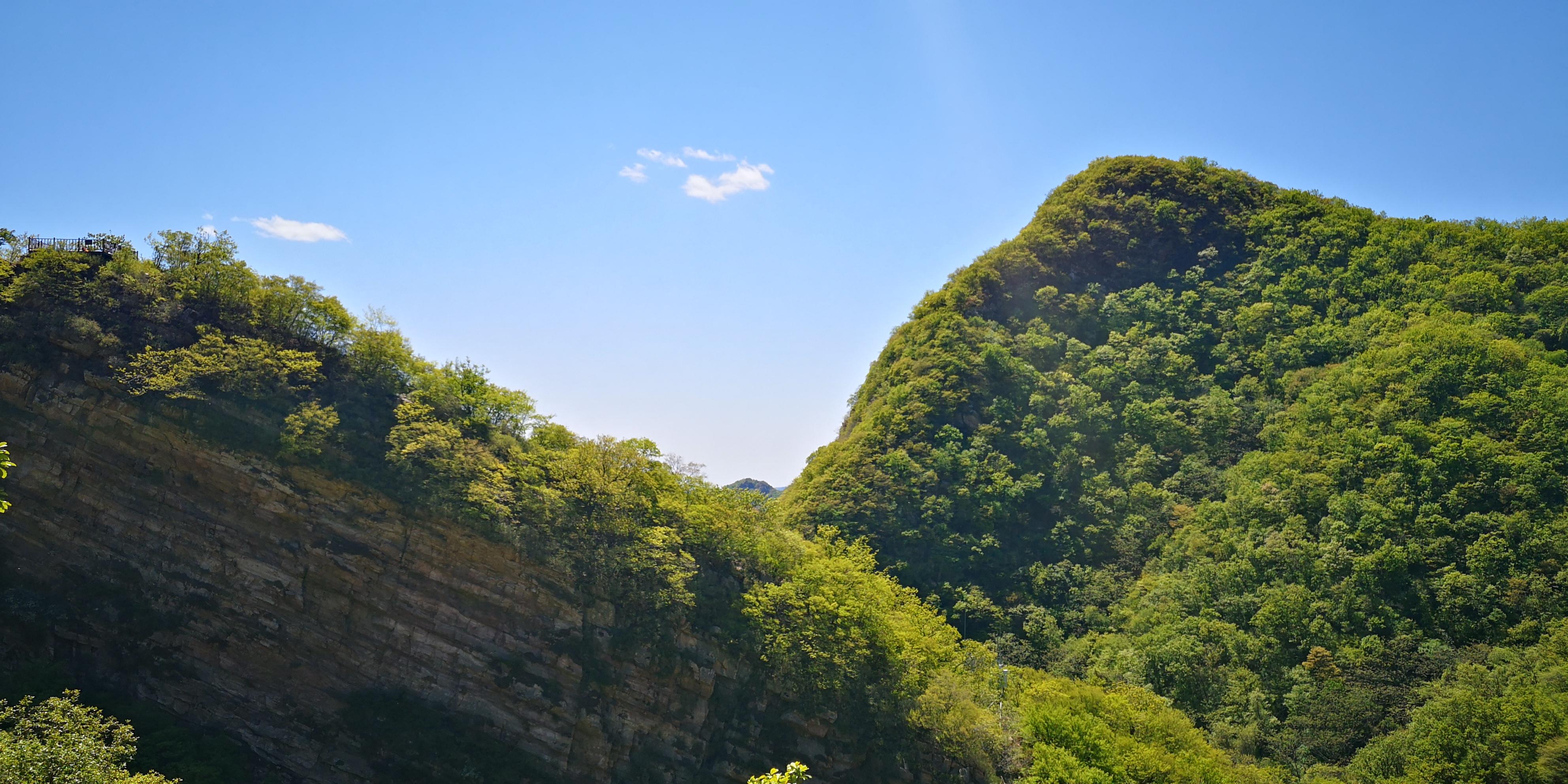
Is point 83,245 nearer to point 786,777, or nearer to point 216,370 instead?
point 216,370

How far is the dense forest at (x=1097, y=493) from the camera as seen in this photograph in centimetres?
3828

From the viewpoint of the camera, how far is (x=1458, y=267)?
66250mm

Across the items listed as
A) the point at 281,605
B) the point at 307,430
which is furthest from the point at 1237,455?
the point at 281,605

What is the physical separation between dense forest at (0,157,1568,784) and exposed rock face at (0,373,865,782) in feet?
4.47

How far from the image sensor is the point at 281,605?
118ft

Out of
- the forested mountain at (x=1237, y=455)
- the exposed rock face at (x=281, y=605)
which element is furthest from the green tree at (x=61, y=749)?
the forested mountain at (x=1237, y=455)

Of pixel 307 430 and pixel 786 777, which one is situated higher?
pixel 307 430

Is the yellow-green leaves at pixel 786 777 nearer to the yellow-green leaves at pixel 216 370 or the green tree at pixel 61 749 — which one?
the green tree at pixel 61 749

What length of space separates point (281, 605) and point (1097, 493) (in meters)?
52.0

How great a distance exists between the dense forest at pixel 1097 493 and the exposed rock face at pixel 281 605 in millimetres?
1362

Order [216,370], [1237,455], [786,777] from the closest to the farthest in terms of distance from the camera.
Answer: [786,777], [216,370], [1237,455]

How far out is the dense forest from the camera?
38.3 m

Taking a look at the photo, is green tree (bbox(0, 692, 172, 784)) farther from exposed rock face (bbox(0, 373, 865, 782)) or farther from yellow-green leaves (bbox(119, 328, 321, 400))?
yellow-green leaves (bbox(119, 328, 321, 400))

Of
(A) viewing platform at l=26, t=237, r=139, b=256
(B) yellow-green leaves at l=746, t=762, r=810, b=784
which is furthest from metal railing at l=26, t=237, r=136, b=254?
(B) yellow-green leaves at l=746, t=762, r=810, b=784
